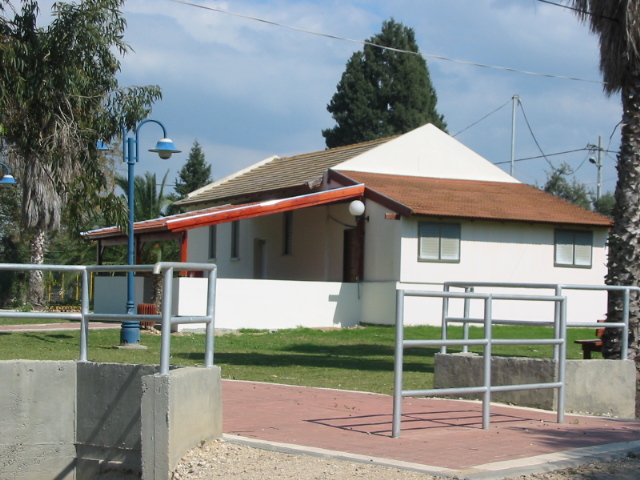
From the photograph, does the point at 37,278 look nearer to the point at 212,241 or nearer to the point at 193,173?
the point at 212,241

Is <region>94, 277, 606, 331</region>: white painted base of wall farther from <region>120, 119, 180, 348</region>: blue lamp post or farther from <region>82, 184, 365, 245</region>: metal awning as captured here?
<region>120, 119, 180, 348</region>: blue lamp post

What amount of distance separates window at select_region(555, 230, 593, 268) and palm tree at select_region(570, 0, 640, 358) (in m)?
13.1

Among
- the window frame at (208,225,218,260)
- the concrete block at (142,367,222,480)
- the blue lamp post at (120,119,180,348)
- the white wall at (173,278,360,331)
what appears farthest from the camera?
the window frame at (208,225,218,260)

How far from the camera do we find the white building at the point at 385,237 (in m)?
24.3

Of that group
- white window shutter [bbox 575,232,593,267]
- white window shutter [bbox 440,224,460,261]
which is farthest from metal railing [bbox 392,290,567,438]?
white window shutter [bbox 575,232,593,267]

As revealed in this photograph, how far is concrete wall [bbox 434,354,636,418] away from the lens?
10.2 m

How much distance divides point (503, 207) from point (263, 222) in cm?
919

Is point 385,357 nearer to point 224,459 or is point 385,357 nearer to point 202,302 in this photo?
point 202,302

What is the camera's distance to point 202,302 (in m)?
22.7

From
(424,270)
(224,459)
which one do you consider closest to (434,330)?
(424,270)

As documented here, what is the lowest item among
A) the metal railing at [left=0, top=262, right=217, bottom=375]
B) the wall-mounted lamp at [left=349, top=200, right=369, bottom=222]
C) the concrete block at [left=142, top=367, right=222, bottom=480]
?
the concrete block at [left=142, top=367, right=222, bottom=480]

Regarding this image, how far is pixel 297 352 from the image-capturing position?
717 inches

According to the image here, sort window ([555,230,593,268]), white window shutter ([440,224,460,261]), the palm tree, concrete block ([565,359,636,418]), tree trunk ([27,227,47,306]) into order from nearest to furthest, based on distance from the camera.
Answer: concrete block ([565,359,636,418])
the palm tree
white window shutter ([440,224,460,261])
window ([555,230,593,268])
tree trunk ([27,227,47,306])

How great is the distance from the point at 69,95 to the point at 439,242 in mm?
14702
